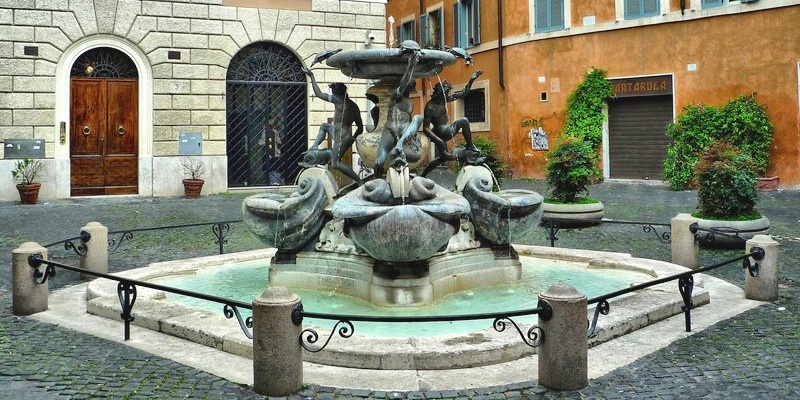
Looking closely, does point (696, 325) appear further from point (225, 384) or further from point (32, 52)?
point (32, 52)

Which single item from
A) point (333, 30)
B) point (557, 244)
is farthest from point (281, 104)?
point (557, 244)

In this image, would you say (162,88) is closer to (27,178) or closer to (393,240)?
(27,178)

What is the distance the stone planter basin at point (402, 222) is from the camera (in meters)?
5.71

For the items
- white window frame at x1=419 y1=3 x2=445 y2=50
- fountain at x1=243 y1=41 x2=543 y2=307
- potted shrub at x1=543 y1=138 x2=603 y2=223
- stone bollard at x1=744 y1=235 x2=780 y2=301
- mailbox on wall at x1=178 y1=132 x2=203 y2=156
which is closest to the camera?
fountain at x1=243 y1=41 x2=543 y2=307

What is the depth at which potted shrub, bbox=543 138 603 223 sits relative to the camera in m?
12.3

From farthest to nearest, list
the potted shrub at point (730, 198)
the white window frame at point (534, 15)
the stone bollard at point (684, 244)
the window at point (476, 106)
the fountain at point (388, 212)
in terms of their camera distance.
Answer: the window at point (476, 106)
the white window frame at point (534, 15)
the potted shrub at point (730, 198)
the stone bollard at point (684, 244)
the fountain at point (388, 212)

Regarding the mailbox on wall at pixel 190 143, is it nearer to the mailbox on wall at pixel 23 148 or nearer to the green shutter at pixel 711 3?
the mailbox on wall at pixel 23 148

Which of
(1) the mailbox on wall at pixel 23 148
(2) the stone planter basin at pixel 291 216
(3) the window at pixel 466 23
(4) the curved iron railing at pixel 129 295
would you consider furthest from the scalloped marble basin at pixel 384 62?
(3) the window at pixel 466 23

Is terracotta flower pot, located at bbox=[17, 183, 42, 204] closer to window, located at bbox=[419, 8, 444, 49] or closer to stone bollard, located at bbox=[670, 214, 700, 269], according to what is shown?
stone bollard, located at bbox=[670, 214, 700, 269]

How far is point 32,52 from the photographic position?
15953 millimetres

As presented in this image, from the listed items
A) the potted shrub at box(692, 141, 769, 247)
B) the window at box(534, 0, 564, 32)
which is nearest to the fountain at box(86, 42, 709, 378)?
the potted shrub at box(692, 141, 769, 247)

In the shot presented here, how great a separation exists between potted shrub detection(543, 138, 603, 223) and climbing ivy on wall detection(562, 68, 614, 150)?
9.01 metres

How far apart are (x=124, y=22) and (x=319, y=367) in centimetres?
1484

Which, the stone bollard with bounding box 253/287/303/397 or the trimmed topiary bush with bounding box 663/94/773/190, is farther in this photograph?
the trimmed topiary bush with bounding box 663/94/773/190
